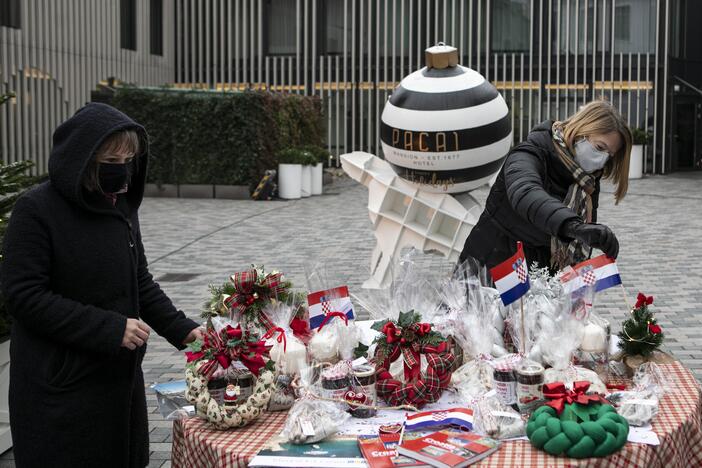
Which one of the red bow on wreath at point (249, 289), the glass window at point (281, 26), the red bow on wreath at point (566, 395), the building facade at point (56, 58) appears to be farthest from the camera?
the glass window at point (281, 26)

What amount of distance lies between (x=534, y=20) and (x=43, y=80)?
53.0ft

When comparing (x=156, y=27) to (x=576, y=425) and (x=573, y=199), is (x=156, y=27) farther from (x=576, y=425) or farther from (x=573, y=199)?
(x=576, y=425)

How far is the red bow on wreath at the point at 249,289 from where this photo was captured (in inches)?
132

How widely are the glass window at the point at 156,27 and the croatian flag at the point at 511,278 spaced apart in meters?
28.5

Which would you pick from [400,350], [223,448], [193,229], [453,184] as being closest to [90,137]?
[223,448]

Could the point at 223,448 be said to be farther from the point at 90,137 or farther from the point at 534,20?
the point at 534,20

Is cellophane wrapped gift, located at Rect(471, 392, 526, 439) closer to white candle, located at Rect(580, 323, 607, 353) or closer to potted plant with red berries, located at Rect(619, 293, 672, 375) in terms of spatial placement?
white candle, located at Rect(580, 323, 607, 353)

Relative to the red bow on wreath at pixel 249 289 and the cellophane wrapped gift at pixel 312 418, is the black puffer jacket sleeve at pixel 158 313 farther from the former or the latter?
the cellophane wrapped gift at pixel 312 418

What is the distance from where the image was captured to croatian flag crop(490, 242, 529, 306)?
10.3 ft

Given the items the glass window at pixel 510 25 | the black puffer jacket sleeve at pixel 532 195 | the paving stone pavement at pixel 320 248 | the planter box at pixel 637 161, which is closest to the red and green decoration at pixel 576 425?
the black puffer jacket sleeve at pixel 532 195

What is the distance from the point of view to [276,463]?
8.28 feet

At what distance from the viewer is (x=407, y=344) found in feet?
10.0

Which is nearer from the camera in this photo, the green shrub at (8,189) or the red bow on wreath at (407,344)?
the red bow on wreath at (407,344)

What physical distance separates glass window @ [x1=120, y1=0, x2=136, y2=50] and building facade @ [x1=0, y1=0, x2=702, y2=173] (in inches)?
2.4
